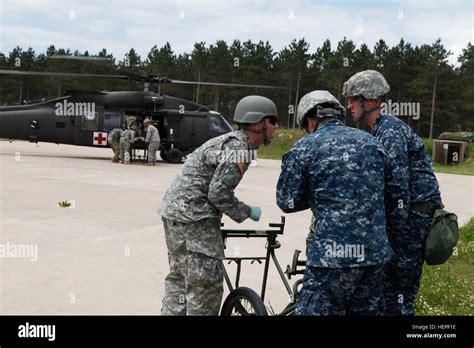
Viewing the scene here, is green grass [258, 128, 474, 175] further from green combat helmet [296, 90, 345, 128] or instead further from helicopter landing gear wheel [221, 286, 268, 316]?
green combat helmet [296, 90, 345, 128]

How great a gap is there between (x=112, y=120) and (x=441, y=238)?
59.8ft

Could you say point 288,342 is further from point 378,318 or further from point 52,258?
point 52,258

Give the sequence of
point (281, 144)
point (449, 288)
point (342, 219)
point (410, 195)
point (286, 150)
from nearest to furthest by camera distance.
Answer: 1. point (342, 219)
2. point (410, 195)
3. point (449, 288)
4. point (286, 150)
5. point (281, 144)

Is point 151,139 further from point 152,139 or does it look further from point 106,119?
point 106,119

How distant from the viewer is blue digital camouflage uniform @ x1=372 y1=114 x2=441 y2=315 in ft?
12.5

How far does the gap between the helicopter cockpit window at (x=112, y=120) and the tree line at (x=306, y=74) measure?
25.8 meters

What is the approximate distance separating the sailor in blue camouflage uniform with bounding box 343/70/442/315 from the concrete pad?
156 cm

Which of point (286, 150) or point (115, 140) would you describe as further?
point (286, 150)

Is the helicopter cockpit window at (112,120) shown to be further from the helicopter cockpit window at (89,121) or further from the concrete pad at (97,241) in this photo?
the concrete pad at (97,241)

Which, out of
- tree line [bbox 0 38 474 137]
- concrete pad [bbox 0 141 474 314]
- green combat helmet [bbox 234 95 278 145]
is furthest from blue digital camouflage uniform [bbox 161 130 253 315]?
tree line [bbox 0 38 474 137]

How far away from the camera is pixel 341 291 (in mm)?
3033

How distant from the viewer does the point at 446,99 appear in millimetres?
52844

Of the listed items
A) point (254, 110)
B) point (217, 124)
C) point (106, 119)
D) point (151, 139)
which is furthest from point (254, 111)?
point (217, 124)

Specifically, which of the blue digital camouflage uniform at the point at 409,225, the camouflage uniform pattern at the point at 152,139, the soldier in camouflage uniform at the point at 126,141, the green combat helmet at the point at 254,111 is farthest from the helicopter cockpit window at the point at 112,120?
the blue digital camouflage uniform at the point at 409,225
